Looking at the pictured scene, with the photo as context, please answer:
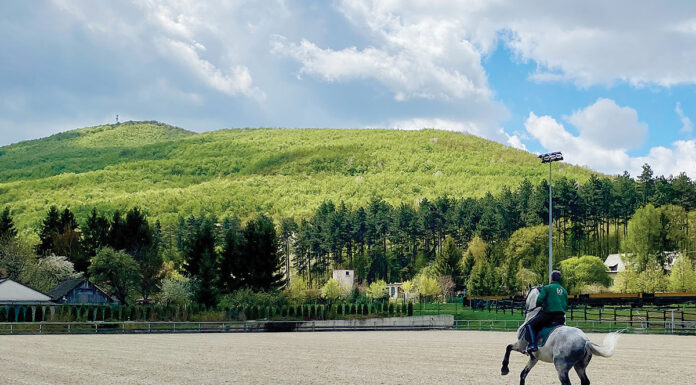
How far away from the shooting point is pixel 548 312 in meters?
17.0

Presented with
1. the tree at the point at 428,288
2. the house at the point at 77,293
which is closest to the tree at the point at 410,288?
the tree at the point at 428,288

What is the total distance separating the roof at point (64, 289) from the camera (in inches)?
3172

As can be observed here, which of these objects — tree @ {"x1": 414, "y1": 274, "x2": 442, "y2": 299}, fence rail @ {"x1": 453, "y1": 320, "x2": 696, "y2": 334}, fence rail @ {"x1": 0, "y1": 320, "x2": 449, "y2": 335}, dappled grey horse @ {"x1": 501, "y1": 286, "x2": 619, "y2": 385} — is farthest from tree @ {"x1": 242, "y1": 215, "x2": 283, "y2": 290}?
dappled grey horse @ {"x1": 501, "y1": 286, "x2": 619, "y2": 385}

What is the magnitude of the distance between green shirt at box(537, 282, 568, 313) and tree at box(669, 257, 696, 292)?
2871 inches

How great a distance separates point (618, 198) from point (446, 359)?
327 feet

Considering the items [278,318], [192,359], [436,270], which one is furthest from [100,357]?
[436,270]

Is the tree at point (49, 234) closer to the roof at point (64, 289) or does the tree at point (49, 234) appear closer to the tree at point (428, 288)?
the roof at point (64, 289)

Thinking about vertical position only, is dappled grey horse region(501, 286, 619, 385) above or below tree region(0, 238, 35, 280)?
below

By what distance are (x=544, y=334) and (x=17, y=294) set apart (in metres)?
69.8

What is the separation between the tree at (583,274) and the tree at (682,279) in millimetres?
14812

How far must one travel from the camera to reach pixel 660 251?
95062 mm

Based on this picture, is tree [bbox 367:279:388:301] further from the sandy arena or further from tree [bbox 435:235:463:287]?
the sandy arena

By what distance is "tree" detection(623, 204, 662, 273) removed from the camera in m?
93.6

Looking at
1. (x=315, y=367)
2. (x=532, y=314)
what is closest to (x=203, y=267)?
(x=315, y=367)
